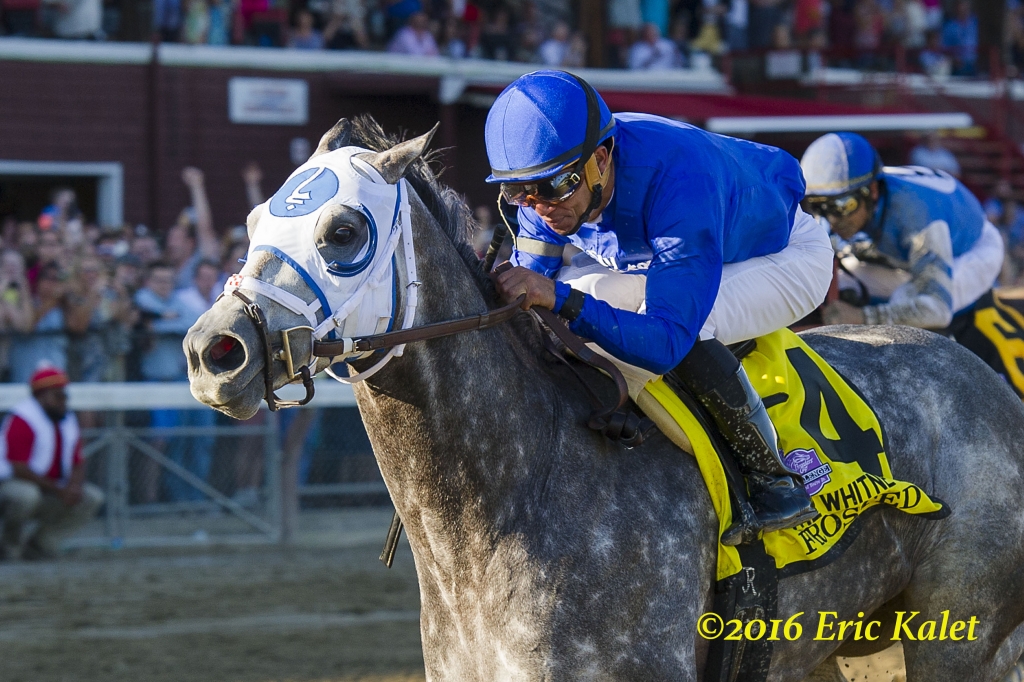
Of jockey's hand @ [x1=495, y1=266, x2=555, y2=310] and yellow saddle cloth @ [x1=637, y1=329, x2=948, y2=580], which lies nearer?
jockey's hand @ [x1=495, y1=266, x2=555, y2=310]

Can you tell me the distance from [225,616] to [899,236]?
4068mm

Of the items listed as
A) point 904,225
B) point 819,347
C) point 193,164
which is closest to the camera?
point 819,347

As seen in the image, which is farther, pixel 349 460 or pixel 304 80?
pixel 304 80

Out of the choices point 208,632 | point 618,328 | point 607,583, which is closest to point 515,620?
point 607,583

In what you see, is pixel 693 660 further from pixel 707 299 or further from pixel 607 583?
pixel 707 299

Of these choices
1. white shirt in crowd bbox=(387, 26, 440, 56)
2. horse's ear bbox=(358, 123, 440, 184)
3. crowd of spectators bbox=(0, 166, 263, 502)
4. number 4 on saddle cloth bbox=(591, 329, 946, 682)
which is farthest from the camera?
white shirt in crowd bbox=(387, 26, 440, 56)

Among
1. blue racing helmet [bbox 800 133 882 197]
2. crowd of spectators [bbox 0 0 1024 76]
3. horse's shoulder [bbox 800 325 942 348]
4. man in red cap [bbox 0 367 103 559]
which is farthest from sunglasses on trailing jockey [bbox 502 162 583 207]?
crowd of spectators [bbox 0 0 1024 76]

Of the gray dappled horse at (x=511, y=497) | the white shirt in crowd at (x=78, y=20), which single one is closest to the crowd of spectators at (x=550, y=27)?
the white shirt in crowd at (x=78, y=20)

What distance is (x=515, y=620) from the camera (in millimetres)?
3203

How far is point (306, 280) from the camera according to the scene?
9.73 ft

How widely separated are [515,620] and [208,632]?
4047 millimetres

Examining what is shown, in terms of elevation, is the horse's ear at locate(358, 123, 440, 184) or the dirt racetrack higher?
the horse's ear at locate(358, 123, 440, 184)

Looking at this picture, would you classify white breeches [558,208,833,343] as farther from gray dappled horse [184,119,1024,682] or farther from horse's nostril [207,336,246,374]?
horse's nostril [207,336,246,374]

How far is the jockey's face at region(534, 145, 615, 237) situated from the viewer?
11.2 feet
